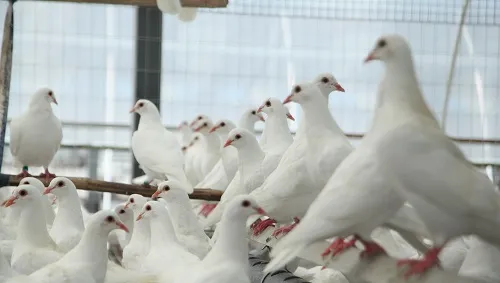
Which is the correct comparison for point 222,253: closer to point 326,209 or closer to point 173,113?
point 326,209

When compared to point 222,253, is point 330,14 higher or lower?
higher

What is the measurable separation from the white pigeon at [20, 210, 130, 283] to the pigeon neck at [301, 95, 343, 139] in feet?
2.53

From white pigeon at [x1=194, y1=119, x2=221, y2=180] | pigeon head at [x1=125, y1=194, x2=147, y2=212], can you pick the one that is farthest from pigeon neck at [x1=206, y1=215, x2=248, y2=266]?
white pigeon at [x1=194, y1=119, x2=221, y2=180]

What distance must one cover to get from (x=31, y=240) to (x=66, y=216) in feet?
1.70

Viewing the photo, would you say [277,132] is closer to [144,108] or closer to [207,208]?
→ [207,208]

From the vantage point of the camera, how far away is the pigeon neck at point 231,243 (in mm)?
3072

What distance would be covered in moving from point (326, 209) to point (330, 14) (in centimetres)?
658

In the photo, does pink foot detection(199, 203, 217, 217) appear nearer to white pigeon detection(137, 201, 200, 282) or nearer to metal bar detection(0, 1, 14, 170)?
white pigeon detection(137, 201, 200, 282)

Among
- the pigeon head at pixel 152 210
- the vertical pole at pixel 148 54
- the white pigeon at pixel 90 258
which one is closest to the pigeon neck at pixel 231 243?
the white pigeon at pixel 90 258

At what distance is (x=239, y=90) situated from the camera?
8953 mm

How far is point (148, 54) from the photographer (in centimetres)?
857

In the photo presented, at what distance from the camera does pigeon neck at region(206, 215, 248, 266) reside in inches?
121

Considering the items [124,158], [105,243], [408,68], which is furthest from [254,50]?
[408,68]

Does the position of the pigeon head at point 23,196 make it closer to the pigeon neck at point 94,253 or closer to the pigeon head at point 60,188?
the pigeon head at point 60,188
